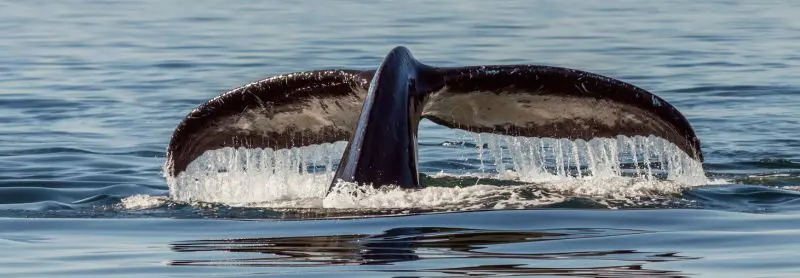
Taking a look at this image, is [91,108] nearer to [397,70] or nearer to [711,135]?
[711,135]

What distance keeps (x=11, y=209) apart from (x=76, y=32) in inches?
718

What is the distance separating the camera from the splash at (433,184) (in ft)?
31.0

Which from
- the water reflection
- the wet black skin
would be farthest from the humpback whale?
the water reflection

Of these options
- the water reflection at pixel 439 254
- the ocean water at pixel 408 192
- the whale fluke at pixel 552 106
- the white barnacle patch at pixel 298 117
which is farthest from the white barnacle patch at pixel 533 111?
the water reflection at pixel 439 254

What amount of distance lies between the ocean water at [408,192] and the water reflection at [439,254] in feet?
0.06

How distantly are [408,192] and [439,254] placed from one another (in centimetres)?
141

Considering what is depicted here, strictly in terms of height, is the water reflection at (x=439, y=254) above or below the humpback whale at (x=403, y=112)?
below

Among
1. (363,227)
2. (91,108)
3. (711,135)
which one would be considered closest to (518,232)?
(363,227)

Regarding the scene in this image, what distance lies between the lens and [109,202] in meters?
11.0

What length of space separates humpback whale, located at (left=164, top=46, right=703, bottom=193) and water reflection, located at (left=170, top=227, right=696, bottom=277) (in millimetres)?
635

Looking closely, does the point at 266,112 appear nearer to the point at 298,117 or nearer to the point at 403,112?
the point at 298,117

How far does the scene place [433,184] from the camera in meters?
11.1

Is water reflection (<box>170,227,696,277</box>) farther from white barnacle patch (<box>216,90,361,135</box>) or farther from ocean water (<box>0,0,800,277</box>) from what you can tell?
white barnacle patch (<box>216,90,361,135</box>)

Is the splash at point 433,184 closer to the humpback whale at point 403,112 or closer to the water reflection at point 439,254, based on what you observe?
the humpback whale at point 403,112
